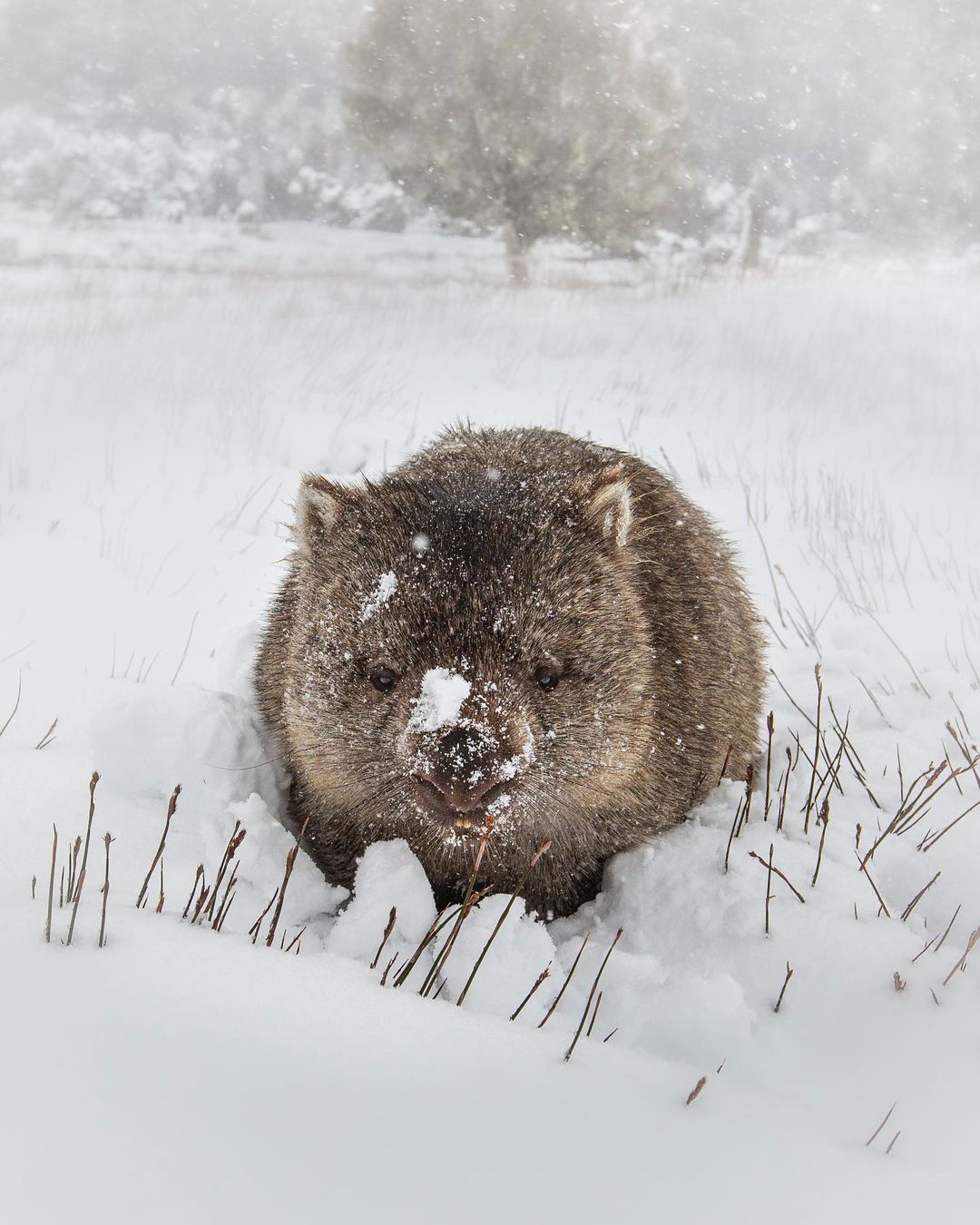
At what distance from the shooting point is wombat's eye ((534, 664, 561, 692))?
10.1ft

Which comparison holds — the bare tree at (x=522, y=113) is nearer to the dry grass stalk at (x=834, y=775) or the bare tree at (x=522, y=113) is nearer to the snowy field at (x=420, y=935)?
the snowy field at (x=420, y=935)

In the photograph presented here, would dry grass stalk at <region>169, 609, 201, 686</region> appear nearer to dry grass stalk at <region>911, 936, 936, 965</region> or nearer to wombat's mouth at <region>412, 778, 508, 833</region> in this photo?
wombat's mouth at <region>412, 778, 508, 833</region>

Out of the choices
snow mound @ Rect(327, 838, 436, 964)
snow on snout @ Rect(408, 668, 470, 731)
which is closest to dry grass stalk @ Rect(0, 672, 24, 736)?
snow mound @ Rect(327, 838, 436, 964)

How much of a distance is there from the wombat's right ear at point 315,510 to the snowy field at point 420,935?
938 mm

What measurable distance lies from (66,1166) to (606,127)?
29.2 metres

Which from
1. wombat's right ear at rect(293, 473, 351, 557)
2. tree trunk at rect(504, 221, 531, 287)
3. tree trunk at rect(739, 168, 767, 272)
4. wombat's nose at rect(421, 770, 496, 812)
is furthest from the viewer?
tree trunk at rect(504, 221, 531, 287)

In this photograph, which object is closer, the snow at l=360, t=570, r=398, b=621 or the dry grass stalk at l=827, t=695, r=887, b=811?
the snow at l=360, t=570, r=398, b=621

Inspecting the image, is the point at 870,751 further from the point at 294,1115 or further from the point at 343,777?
the point at 294,1115

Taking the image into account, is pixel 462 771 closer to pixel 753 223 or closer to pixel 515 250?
pixel 515 250

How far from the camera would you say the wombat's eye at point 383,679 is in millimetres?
3086

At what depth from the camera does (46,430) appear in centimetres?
830

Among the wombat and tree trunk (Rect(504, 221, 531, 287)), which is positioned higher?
tree trunk (Rect(504, 221, 531, 287))

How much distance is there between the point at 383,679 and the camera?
3.10m

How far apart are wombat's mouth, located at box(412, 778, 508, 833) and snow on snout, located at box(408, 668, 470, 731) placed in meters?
0.17
